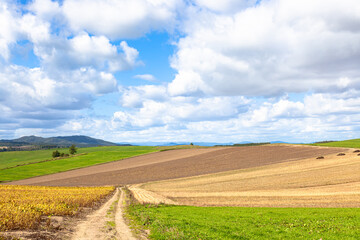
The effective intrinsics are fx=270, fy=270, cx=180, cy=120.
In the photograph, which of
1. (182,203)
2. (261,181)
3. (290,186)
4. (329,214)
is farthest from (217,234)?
(261,181)

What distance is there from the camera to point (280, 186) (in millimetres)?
52594

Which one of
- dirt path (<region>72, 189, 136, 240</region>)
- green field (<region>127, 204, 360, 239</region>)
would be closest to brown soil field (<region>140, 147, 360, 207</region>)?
green field (<region>127, 204, 360, 239</region>)

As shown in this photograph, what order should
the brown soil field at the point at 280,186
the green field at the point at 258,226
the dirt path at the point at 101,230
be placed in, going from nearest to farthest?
the green field at the point at 258,226 → the dirt path at the point at 101,230 → the brown soil field at the point at 280,186

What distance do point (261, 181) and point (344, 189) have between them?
17.6 meters

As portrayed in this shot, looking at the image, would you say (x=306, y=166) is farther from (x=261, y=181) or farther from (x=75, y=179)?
(x=75, y=179)

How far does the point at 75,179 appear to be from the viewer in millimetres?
87688

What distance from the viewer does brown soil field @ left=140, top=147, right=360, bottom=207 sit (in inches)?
1506

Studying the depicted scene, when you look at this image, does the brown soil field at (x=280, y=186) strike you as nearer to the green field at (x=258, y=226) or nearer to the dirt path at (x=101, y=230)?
the green field at (x=258, y=226)

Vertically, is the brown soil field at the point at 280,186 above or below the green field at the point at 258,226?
below

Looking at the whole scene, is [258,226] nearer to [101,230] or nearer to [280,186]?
[101,230]

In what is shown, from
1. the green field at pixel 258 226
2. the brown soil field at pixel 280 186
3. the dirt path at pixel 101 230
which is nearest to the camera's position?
the green field at pixel 258 226

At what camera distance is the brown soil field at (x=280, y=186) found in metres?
38.2

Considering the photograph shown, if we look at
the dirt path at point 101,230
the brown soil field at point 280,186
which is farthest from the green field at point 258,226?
the brown soil field at point 280,186

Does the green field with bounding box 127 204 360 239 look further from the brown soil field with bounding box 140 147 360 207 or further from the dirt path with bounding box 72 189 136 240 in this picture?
the brown soil field with bounding box 140 147 360 207
